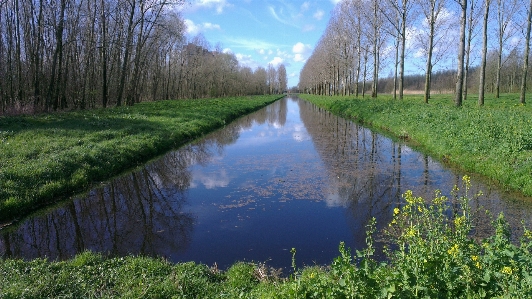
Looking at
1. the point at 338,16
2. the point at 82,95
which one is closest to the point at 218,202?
the point at 82,95

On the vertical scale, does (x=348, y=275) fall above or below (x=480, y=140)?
below

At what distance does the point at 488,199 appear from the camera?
738 cm

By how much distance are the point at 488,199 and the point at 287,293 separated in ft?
20.4

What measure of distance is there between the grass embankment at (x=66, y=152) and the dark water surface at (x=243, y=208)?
0.57 meters

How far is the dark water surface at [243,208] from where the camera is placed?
5.74 metres

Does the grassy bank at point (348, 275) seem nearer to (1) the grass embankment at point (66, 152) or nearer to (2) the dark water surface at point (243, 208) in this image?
(2) the dark water surface at point (243, 208)

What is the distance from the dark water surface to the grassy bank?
791mm

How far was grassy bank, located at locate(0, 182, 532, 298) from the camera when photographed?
9.48 ft

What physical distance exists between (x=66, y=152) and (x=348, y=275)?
977 centimetres

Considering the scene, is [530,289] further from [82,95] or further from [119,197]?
[82,95]

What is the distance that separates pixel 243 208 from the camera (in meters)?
7.63

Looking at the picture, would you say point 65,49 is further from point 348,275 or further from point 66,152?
point 348,275

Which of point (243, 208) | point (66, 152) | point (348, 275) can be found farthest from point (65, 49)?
point (348, 275)

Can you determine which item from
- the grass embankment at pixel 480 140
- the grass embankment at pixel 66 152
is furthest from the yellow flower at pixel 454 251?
the grass embankment at pixel 66 152
